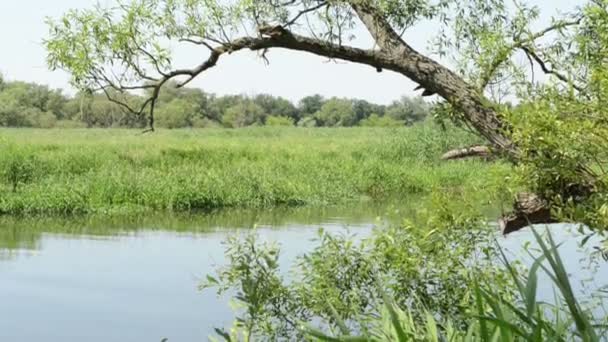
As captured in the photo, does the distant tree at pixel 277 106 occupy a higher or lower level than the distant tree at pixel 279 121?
higher

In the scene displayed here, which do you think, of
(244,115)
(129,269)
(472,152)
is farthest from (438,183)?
(244,115)

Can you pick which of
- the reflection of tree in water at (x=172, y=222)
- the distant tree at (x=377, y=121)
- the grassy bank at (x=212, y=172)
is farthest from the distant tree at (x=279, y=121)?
the reflection of tree in water at (x=172, y=222)

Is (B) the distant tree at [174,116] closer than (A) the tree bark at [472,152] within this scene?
No

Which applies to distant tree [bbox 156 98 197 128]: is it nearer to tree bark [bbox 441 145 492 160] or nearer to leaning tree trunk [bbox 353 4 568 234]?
leaning tree trunk [bbox 353 4 568 234]

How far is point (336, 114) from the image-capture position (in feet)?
134

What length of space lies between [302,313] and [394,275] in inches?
21.2

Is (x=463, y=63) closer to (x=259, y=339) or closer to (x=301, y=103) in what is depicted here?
(x=259, y=339)

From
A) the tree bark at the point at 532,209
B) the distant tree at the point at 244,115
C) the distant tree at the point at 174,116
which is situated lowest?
the tree bark at the point at 532,209

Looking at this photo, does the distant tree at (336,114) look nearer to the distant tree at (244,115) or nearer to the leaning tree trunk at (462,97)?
the distant tree at (244,115)

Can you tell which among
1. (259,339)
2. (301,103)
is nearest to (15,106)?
(301,103)

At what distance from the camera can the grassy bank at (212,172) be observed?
13086 millimetres

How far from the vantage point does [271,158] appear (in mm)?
17547

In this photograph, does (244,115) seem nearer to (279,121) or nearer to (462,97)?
(279,121)

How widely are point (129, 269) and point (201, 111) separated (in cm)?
2891
